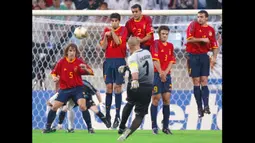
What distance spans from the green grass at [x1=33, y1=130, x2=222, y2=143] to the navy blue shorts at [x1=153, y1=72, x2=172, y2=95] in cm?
52

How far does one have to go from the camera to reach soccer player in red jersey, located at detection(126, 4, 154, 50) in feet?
26.0

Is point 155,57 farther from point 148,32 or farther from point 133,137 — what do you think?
point 133,137

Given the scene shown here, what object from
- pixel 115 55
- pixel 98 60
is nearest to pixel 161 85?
pixel 115 55

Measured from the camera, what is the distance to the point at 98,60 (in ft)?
29.7

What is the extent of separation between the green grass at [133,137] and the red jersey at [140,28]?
1.10 metres

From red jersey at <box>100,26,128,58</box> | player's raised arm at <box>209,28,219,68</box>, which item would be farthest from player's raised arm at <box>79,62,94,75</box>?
player's raised arm at <box>209,28,219,68</box>

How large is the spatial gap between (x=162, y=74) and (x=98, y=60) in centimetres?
128

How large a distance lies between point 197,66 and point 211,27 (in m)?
0.52

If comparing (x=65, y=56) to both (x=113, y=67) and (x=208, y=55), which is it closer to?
(x=113, y=67)

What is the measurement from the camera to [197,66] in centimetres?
820

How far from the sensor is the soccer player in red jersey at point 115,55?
8047 millimetres

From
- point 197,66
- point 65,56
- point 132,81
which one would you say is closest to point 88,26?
point 65,56

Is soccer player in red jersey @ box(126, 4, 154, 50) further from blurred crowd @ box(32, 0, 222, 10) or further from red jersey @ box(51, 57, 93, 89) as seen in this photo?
blurred crowd @ box(32, 0, 222, 10)

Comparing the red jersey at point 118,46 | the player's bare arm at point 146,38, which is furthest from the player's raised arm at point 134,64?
the red jersey at point 118,46
